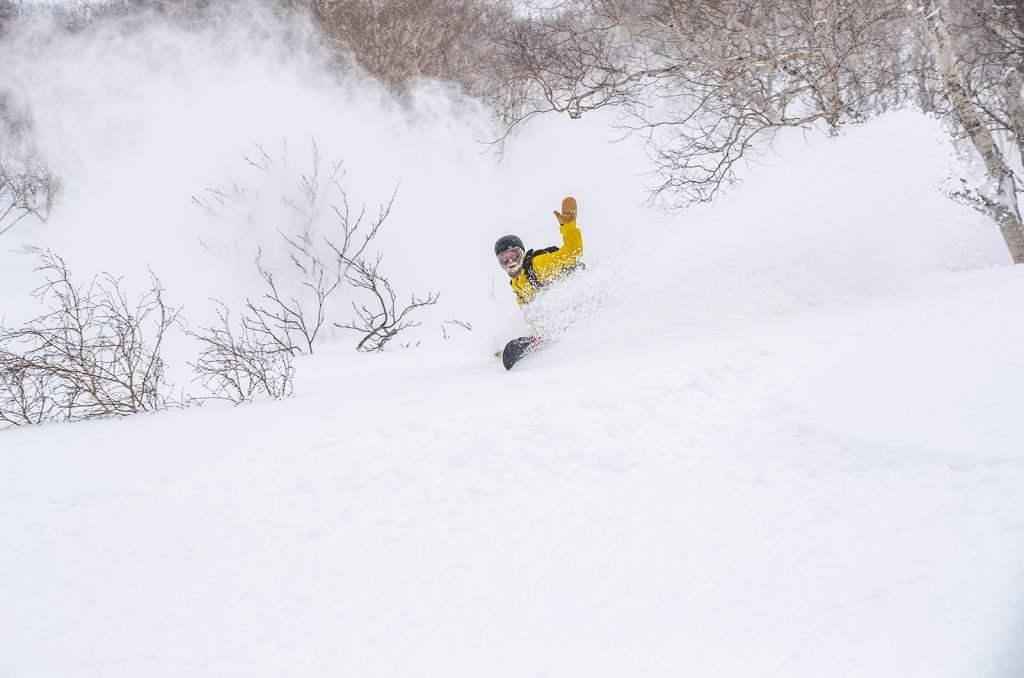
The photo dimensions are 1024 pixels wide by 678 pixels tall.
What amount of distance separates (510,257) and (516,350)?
0.96 meters

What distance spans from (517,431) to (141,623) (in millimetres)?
1456

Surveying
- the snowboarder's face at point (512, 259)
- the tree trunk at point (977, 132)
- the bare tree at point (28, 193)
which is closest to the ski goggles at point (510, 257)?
the snowboarder's face at point (512, 259)

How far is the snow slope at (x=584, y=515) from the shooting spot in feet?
5.04

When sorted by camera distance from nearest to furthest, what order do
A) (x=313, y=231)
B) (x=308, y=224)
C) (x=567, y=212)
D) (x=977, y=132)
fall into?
(x=567, y=212), (x=977, y=132), (x=308, y=224), (x=313, y=231)

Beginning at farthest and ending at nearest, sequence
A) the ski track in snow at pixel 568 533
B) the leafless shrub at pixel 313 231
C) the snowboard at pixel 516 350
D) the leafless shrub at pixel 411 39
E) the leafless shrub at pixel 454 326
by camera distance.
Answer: the leafless shrub at pixel 411 39
the leafless shrub at pixel 313 231
the leafless shrub at pixel 454 326
the snowboard at pixel 516 350
the ski track in snow at pixel 568 533

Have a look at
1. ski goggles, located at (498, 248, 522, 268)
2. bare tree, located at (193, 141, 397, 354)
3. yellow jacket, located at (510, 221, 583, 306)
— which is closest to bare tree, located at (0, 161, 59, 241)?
bare tree, located at (193, 141, 397, 354)

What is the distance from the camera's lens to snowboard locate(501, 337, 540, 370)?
472 centimetres

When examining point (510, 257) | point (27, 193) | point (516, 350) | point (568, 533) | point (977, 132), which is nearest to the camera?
point (568, 533)

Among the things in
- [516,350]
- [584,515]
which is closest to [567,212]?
[516,350]

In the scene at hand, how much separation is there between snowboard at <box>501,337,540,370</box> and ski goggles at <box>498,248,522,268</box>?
74 cm

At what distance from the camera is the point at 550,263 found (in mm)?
5371

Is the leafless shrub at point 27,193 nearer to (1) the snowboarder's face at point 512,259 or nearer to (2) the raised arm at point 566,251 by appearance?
(1) the snowboarder's face at point 512,259

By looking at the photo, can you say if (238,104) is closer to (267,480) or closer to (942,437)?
(267,480)

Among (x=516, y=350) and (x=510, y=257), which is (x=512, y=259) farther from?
(x=516, y=350)
